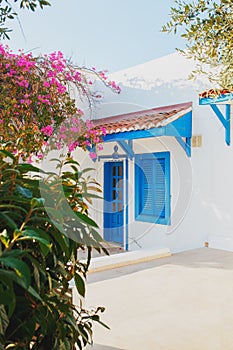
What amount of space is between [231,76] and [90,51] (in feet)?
21.5

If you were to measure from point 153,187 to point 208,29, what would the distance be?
6.72 metres

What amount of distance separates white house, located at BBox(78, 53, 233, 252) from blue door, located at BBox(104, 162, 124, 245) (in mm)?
28

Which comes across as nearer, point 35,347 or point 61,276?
point 35,347

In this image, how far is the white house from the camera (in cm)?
788

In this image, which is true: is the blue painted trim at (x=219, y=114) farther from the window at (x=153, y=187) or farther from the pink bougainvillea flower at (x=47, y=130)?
the pink bougainvillea flower at (x=47, y=130)

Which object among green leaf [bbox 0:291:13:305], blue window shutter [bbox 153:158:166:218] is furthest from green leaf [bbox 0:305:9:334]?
blue window shutter [bbox 153:158:166:218]

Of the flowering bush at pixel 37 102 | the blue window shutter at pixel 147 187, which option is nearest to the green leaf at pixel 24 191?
the flowering bush at pixel 37 102

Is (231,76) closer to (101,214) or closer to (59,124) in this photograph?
(59,124)

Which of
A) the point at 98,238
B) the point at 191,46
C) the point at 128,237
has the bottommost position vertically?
the point at 128,237

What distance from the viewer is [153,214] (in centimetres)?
916

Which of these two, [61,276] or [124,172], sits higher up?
[124,172]

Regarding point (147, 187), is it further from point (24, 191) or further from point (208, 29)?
point (24, 191)

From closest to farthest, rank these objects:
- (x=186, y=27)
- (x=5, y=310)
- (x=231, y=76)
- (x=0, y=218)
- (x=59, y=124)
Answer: (x=5, y=310) < (x=0, y=218) < (x=231, y=76) < (x=186, y=27) < (x=59, y=124)

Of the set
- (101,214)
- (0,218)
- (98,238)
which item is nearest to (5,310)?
(0,218)
